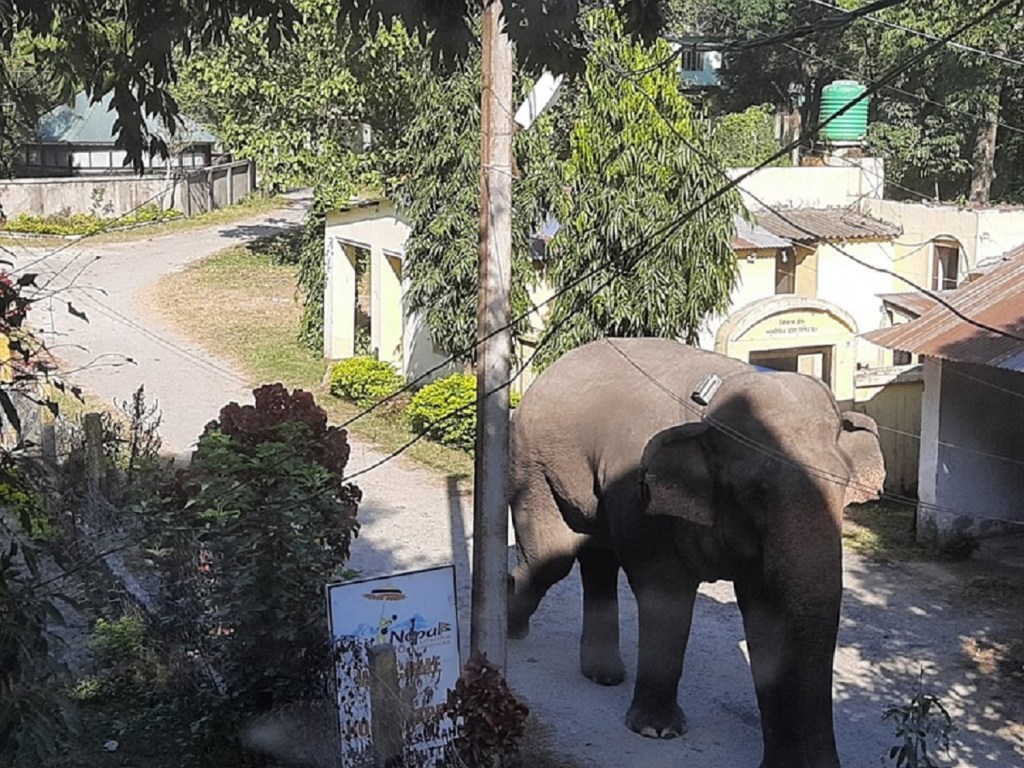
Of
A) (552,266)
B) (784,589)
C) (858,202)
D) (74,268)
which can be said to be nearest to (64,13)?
(784,589)

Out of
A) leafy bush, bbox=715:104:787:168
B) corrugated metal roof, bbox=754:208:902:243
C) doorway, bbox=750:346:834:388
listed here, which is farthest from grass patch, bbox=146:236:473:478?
leafy bush, bbox=715:104:787:168

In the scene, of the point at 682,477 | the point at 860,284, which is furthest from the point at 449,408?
the point at 682,477

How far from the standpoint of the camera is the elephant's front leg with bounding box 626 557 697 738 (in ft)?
29.4

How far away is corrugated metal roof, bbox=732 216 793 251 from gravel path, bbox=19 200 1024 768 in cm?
467

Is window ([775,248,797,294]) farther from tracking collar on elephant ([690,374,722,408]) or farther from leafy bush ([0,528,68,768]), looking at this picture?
leafy bush ([0,528,68,768])

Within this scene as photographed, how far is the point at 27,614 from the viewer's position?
4832 mm

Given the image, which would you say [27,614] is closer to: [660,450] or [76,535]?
[660,450]

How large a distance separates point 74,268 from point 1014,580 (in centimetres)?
2326

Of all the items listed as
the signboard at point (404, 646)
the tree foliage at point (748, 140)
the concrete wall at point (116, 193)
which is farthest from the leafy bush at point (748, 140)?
the concrete wall at point (116, 193)

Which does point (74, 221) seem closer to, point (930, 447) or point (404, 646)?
point (930, 447)

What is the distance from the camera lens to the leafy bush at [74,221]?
3578 centimetres

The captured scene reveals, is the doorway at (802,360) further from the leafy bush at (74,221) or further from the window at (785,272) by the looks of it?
the leafy bush at (74,221)

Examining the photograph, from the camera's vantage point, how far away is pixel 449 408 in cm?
1842

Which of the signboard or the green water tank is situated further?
the green water tank
